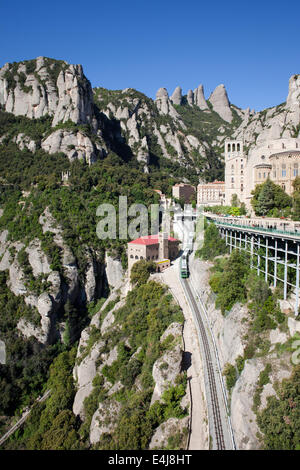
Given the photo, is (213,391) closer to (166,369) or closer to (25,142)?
(166,369)

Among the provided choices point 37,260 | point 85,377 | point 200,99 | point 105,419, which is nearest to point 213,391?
point 105,419

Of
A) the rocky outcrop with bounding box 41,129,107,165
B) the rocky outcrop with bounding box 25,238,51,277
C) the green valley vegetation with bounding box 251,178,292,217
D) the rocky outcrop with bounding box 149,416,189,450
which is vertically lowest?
the rocky outcrop with bounding box 149,416,189,450

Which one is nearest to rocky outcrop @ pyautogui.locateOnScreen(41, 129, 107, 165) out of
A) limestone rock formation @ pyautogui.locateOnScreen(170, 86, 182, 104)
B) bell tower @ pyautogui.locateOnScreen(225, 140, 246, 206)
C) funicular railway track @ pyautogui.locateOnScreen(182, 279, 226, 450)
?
bell tower @ pyautogui.locateOnScreen(225, 140, 246, 206)

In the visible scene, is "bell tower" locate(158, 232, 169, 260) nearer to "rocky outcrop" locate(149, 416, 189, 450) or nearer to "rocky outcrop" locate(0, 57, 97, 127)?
"rocky outcrop" locate(149, 416, 189, 450)

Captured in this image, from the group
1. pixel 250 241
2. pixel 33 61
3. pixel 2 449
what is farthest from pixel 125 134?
pixel 2 449

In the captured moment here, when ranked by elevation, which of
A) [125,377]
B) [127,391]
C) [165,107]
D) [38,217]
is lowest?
[127,391]

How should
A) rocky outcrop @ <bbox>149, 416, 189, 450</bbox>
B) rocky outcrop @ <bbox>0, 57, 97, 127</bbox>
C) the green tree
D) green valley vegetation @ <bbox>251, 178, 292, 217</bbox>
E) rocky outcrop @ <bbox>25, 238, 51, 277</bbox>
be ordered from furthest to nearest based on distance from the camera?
rocky outcrop @ <bbox>0, 57, 97, 127</bbox> < rocky outcrop @ <bbox>25, 238, 51, 277</bbox> < the green tree < green valley vegetation @ <bbox>251, 178, 292, 217</bbox> < rocky outcrop @ <bbox>149, 416, 189, 450</bbox>
